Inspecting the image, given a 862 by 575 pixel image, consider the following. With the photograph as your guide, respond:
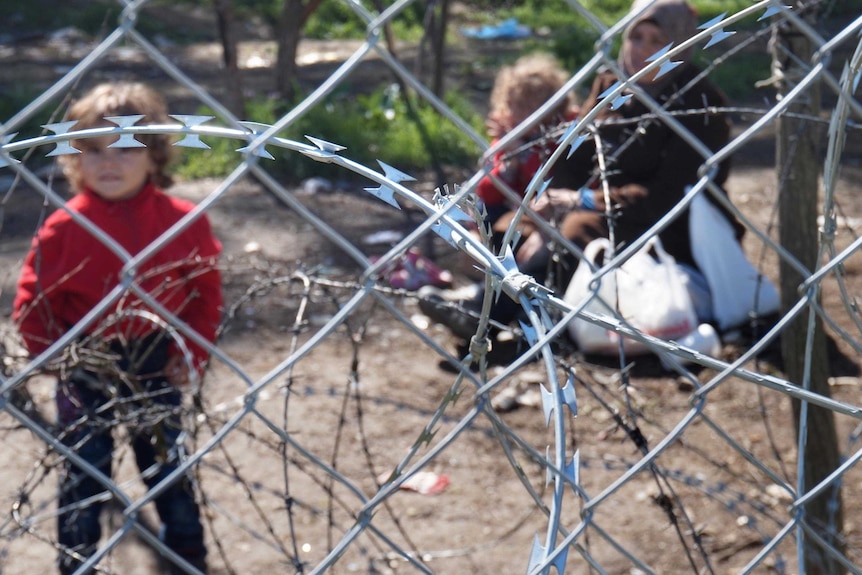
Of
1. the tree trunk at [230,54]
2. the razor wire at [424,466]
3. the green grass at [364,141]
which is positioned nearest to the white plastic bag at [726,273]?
the razor wire at [424,466]

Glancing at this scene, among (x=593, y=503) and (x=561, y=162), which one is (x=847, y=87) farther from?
(x=561, y=162)

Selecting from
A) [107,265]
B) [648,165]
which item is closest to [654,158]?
[648,165]

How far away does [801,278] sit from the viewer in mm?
2266

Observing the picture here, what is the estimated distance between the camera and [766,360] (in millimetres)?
3666

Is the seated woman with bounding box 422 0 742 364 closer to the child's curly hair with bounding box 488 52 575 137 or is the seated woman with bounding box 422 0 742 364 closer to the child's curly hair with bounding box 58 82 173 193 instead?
the child's curly hair with bounding box 488 52 575 137

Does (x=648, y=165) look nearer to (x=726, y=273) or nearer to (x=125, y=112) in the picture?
(x=726, y=273)

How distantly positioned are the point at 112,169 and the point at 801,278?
65.0 inches

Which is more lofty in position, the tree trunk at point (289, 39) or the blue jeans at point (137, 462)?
the tree trunk at point (289, 39)

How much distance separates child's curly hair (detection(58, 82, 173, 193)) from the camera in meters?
2.62

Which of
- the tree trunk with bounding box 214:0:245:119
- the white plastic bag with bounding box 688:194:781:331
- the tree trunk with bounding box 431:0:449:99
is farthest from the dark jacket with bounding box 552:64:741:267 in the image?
the tree trunk with bounding box 214:0:245:119

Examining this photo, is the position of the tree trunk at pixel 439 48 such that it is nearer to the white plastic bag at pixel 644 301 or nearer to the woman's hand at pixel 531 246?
the woman's hand at pixel 531 246

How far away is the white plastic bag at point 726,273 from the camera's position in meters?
3.88

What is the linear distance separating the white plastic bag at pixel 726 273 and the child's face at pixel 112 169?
2128 mm

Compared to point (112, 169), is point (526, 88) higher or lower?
lower
